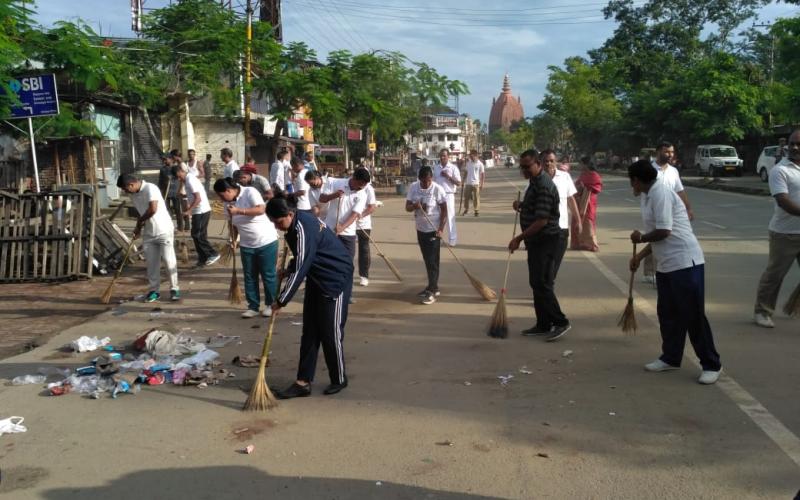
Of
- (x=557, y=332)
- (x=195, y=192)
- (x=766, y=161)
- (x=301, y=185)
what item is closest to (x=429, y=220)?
(x=557, y=332)

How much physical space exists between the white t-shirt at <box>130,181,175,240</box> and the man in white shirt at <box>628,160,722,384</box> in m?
5.67

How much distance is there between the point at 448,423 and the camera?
450 cm

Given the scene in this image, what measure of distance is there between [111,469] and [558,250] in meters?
4.43

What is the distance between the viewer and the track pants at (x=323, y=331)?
5.06 metres

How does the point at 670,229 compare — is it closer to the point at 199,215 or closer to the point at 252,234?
the point at 252,234

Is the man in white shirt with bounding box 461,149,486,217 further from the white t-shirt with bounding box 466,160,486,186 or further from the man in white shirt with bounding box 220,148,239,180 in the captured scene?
the man in white shirt with bounding box 220,148,239,180

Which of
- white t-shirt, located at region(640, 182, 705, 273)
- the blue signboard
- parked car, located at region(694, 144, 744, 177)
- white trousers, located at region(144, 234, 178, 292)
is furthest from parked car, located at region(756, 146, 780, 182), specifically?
the blue signboard

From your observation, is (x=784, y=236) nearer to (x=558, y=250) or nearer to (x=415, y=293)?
(x=558, y=250)

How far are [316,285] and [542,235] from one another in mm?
2402

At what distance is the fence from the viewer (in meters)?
10.0

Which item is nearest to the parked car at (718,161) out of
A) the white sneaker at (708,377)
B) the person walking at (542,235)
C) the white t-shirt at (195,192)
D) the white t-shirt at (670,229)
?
the white t-shirt at (195,192)

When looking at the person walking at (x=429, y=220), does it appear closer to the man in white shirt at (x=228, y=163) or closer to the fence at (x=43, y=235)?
the fence at (x=43, y=235)

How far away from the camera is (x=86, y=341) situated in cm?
662

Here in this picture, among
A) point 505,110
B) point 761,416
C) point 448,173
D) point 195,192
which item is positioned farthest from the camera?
point 505,110
